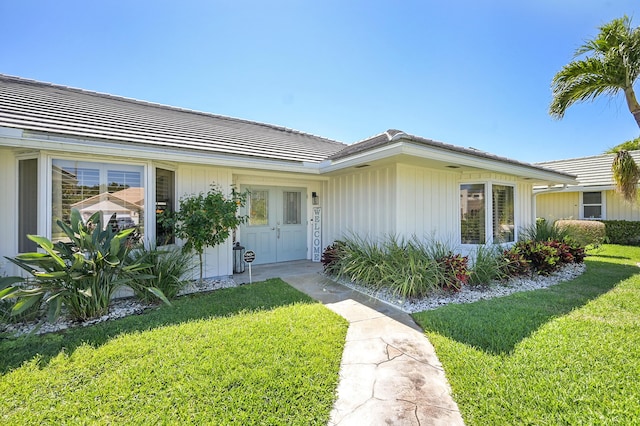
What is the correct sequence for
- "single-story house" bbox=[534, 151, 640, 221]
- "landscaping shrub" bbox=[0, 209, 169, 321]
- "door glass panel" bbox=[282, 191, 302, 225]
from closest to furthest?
"landscaping shrub" bbox=[0, 209, 169, 321]
"door glass panel" bbox=[282, 191, 302, 225]
"single-story house" bbox=[534, 151, 640, 221]

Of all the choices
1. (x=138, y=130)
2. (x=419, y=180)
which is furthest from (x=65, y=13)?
(x=419, y=180)

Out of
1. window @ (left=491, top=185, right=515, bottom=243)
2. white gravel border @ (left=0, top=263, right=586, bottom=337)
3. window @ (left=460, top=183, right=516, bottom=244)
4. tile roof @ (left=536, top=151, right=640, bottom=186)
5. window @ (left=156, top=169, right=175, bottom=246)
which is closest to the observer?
white gravel border @ (left=0, top=263, right=586, bottom=337)

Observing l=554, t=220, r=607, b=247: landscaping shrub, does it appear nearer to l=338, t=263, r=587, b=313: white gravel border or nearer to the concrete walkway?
l=338, t=263, r=587, b=313: white gravel border

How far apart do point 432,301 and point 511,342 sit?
172cm

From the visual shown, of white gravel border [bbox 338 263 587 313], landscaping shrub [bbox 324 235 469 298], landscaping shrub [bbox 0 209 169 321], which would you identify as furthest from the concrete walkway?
landscaping shrub [bbox 0 209 169 321]

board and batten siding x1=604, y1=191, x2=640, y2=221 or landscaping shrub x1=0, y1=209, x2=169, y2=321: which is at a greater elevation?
board and batten siding x1=604, y1=191, x2=640, y2=221

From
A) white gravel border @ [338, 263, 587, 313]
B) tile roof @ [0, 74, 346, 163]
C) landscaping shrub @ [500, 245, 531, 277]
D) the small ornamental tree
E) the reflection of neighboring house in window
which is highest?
tile roof @ [0, 74, 346, 163]

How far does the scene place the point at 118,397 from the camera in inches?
95.5

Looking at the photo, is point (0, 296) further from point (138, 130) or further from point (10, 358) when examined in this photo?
point (138, 130)

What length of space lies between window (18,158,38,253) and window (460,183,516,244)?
9.88m

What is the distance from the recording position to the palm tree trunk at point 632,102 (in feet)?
22.0

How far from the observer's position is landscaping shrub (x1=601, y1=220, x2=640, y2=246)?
12.3 meters

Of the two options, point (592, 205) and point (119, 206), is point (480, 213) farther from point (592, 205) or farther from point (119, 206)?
point (592, 205)

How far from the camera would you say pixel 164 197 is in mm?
6004
